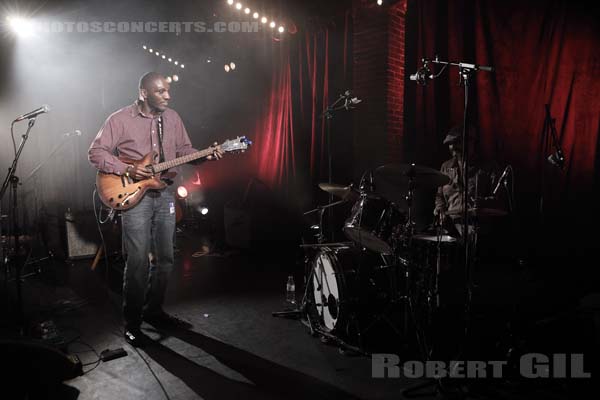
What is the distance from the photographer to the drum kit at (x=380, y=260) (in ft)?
10.6

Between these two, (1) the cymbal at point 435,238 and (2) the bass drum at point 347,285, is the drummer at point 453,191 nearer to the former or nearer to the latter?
(1) the cymbal at point 435,238

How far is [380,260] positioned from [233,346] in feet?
4.65

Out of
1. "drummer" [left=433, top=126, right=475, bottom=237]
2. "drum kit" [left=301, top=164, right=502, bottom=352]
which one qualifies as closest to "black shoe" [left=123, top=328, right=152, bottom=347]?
"drum kit" [left=301, top=164, right=502, bottom=352]

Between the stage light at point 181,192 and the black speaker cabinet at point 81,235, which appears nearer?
the black speaker cabinet at point 81,235

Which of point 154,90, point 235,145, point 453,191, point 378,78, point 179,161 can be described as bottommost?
point 453,191

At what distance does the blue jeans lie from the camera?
11.5 feet

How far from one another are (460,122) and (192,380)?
4078 mm

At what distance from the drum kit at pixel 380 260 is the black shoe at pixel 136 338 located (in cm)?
141

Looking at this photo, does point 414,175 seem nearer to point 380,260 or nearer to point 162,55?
point 380,260

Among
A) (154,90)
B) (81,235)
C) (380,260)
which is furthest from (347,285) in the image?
(81,235)

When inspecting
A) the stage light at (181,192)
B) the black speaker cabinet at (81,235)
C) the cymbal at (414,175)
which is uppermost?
the cymbal at (414,175)

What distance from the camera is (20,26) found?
761 cm

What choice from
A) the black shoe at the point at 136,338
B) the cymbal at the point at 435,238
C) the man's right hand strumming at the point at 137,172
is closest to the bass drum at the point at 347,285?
the cymbal at the point at 435,238

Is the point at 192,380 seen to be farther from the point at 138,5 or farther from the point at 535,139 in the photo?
the point at 138,5
